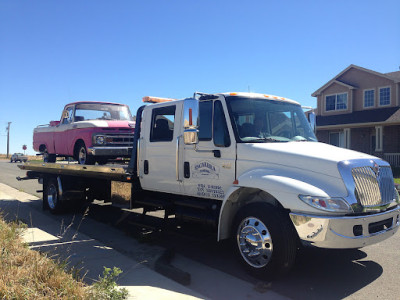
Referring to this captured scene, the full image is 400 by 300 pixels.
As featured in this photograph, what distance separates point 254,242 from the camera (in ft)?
14.4

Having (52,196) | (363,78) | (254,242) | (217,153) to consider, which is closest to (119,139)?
(52,196)

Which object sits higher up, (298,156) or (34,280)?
(298,156)

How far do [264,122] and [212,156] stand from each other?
0.91 meters

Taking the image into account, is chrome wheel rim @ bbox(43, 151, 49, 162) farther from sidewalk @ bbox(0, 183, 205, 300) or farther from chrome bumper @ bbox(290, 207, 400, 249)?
chrome bumper @ bbox(290, 207, 400, 249)

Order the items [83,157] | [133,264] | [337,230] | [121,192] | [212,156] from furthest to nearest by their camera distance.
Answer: [83,157] → [121,192] → [212,156] → [133,264] → [337,230]

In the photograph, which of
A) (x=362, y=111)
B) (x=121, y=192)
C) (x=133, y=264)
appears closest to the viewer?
(x=133, y=264)

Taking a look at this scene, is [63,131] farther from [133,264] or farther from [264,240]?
[264,240]

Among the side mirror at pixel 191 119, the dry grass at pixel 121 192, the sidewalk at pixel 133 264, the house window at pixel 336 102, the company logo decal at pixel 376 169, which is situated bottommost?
the sidewalk at pixel 133 264

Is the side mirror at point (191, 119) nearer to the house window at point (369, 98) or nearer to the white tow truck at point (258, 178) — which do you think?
the white tow truck at point (258, 178)

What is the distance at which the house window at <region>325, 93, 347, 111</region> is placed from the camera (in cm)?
2459

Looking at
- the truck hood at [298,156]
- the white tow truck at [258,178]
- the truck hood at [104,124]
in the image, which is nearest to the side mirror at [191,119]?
the white tow truck at [258,178]

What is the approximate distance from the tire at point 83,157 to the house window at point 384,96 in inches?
803

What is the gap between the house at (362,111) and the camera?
2152cm

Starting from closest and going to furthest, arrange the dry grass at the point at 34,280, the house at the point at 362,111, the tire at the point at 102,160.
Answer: the dry grass at the point at 34,280 → the tire at the point at 102,160 → the house at the point at 362,111
